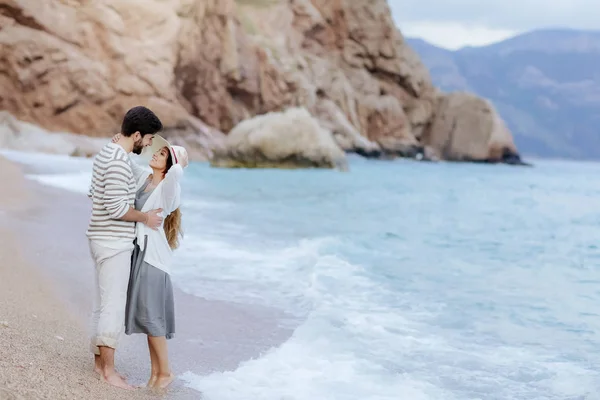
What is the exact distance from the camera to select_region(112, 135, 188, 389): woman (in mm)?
3564

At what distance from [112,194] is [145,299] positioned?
562 millimetres

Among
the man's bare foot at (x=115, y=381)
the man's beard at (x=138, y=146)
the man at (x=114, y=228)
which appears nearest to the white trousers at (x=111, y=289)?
the man at (x=114, y=228)

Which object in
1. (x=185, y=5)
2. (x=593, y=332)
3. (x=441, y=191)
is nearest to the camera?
(x=593, y=332)

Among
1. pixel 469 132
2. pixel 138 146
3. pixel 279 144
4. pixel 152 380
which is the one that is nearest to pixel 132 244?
pixel 138 146

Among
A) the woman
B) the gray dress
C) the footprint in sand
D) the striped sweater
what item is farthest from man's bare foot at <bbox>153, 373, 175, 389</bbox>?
the footprint in sand

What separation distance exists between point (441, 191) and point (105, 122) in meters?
16.6

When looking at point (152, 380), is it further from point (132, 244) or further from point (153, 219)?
point (153, 219)

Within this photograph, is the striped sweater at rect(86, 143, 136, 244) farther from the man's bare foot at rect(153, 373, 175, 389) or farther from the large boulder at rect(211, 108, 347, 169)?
the large boulder at rect(211, 108, 347, 169)

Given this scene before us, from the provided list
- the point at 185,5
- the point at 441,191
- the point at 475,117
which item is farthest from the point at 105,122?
the point at 475,117

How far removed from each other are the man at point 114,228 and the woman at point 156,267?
54 mm

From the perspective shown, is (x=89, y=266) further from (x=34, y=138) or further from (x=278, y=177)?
(x=34, y=138)

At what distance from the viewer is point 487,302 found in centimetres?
689

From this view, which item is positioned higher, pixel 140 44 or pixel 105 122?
pixel 140 44

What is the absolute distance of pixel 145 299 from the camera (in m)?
3.56
